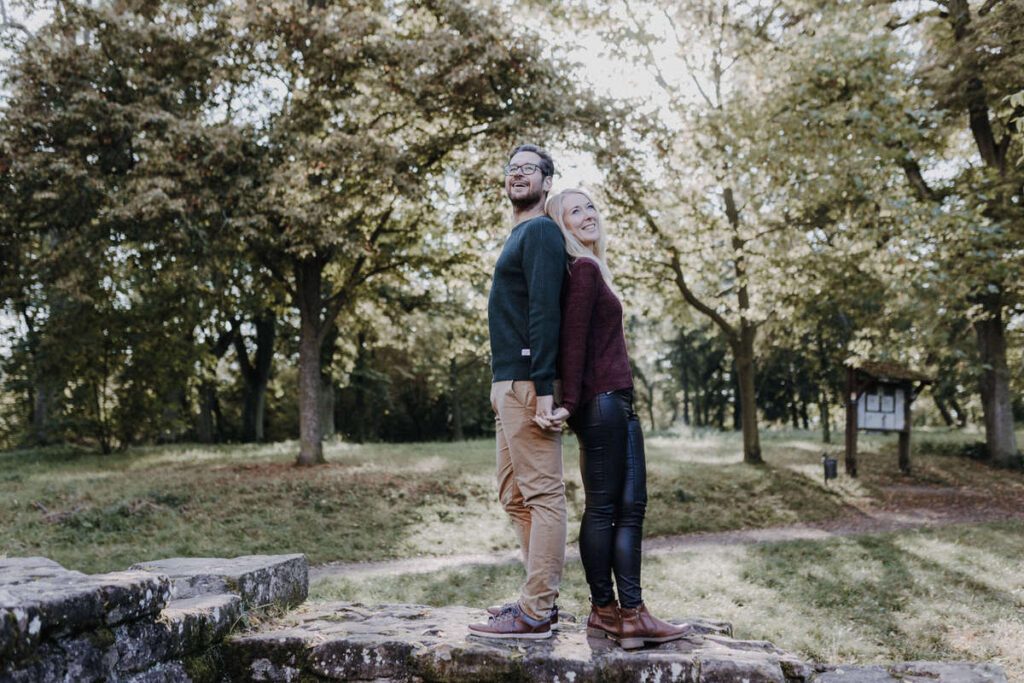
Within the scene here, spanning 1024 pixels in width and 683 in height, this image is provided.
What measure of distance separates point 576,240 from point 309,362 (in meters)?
13.1

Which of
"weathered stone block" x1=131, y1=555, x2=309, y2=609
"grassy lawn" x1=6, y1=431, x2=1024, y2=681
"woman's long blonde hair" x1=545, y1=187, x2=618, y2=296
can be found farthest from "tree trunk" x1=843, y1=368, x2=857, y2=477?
"weathered stone block" x1=131, y1=555, x2=309, y2=609

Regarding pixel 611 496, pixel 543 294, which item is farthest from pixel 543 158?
pixel 611 496

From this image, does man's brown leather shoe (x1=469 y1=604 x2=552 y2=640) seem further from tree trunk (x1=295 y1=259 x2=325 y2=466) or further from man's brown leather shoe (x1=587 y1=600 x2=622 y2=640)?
tree trunk (x1=295 y1=259 x2=325 y2=466)

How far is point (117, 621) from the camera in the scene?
3.17 m

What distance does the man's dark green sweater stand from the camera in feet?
12.1

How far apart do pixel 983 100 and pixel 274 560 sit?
1514 cm

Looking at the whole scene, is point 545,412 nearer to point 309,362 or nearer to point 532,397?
point 532,397

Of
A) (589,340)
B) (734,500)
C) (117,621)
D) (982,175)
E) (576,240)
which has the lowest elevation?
(734,500)

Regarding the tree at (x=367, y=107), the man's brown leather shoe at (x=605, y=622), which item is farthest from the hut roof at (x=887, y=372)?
the man's brown leather shoe at (x=605, y=622)

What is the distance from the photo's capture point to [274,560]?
475 cm

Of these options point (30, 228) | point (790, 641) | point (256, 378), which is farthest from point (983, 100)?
point (256, 378)

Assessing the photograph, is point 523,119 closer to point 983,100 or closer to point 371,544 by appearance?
point 371,544

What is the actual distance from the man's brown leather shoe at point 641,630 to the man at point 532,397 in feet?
1.24

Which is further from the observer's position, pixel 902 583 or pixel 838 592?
pixel 902 583
